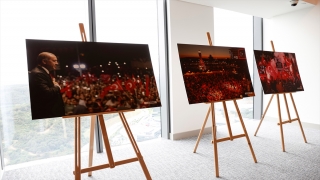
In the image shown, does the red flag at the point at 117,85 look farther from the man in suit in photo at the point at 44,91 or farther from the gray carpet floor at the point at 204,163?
the gray carpet floor at the point at 204,163

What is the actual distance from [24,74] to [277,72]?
3.53 metres

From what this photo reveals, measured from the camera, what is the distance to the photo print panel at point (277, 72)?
316cm

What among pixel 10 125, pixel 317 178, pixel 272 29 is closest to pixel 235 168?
pixel 317 178

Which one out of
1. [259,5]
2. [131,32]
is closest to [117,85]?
[131,32]

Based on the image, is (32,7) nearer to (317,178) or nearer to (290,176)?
(290,176)

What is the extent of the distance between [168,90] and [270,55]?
1.68 metres

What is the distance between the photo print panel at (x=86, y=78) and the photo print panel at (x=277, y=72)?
187 centimetres

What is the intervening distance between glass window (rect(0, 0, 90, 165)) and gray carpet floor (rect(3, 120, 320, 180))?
0.86 ft

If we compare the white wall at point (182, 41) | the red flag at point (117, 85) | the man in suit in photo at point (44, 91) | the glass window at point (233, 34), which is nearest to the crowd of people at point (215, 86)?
the red flag at point (117, 85)

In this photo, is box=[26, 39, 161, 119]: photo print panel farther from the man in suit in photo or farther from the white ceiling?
the white ceiling

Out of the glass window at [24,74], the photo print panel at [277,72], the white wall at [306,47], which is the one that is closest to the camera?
the glass window at [24,74]

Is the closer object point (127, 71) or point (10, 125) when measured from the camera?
point (127, 71)

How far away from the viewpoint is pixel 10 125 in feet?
8.77

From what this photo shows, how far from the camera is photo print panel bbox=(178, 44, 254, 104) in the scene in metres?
2.48
